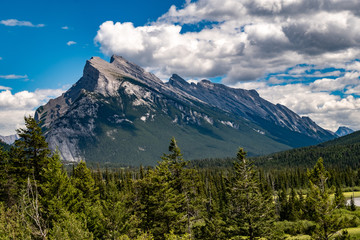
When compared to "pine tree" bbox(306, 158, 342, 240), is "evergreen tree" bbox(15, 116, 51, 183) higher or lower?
higher

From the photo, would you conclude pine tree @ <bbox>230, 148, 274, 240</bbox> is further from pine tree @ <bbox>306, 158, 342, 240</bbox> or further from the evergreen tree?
the evergreen tree

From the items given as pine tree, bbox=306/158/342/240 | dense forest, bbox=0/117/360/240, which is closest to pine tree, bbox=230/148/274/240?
dense forest, bbox=0/117/360/240

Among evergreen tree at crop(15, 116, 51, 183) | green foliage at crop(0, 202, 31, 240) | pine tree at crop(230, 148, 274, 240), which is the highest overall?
evergreen tree at crop(15, 116, 51, 183)

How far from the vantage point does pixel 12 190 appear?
4103 cm

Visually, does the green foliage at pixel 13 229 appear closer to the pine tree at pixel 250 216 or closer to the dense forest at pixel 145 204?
the dense forest at pixel 145 204

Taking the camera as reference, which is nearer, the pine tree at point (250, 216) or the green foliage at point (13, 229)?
the green foliage at point (13, 229)

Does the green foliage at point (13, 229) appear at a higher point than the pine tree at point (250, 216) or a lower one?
higher

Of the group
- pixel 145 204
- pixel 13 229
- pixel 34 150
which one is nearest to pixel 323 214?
pixel 145 204

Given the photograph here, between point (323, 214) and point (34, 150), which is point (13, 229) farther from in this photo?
point (323, 214)

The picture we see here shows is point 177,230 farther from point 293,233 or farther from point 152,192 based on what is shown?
point 293,233

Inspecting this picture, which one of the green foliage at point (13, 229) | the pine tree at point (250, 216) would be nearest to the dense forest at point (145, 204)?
the pine tree at point (250, 216)

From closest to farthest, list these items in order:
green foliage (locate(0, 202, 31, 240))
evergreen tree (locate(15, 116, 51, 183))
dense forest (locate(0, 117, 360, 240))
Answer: green foliage (locate(0, 202, 31, 240))
dense forest (locate(0, 117, 360, 240))
evergreen tree (locate(15, 116, 51, 183))

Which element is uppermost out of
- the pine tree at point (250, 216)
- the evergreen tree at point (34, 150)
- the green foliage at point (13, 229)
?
the evergreen tree at point (34, 150)

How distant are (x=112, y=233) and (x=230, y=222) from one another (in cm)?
1569
